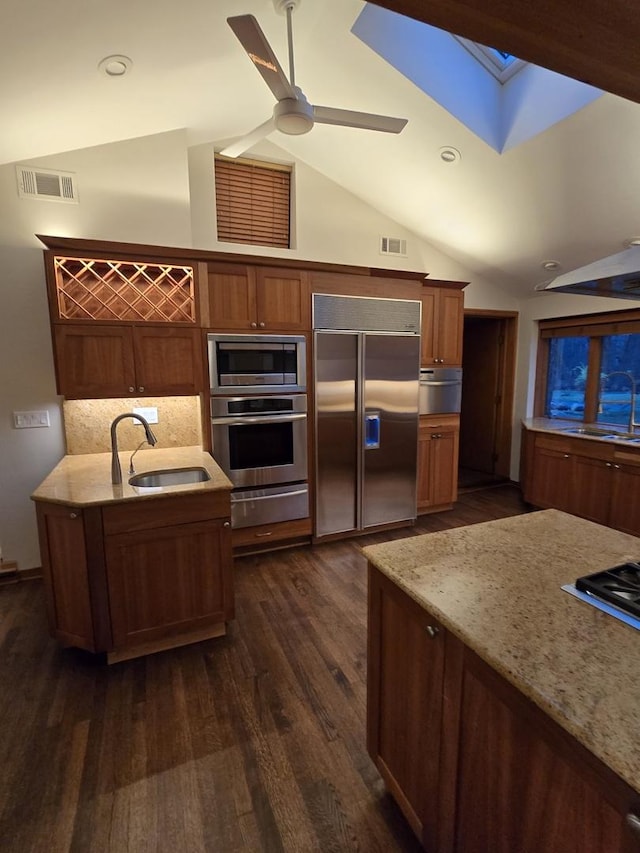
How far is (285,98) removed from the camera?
1943 millimetres

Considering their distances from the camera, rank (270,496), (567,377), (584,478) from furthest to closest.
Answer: (567,377) → (584,478) → (270,496)

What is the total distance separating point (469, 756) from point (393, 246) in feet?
13.4

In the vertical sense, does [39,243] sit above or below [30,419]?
above

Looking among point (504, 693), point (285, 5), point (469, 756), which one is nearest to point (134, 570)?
point (469, 756)

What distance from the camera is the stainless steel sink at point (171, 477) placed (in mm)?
2412

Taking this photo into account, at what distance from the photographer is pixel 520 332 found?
16.1 feet

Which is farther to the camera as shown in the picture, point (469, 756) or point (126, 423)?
point (126, 423)

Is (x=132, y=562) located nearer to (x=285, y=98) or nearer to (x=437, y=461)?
(x=285, y=98)

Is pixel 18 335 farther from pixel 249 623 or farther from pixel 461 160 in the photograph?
pixel 461 160

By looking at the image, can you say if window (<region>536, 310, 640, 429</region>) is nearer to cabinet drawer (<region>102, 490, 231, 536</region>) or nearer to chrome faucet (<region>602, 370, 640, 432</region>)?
chrome faucet (<region>602, 370, 640, 432</region>)

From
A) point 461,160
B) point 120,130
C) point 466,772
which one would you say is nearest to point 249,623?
point 466,772

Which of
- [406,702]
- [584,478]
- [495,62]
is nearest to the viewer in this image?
[406,702]

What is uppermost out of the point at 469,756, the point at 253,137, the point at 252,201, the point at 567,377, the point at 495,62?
the point at 495,62

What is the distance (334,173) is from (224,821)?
169 inches
